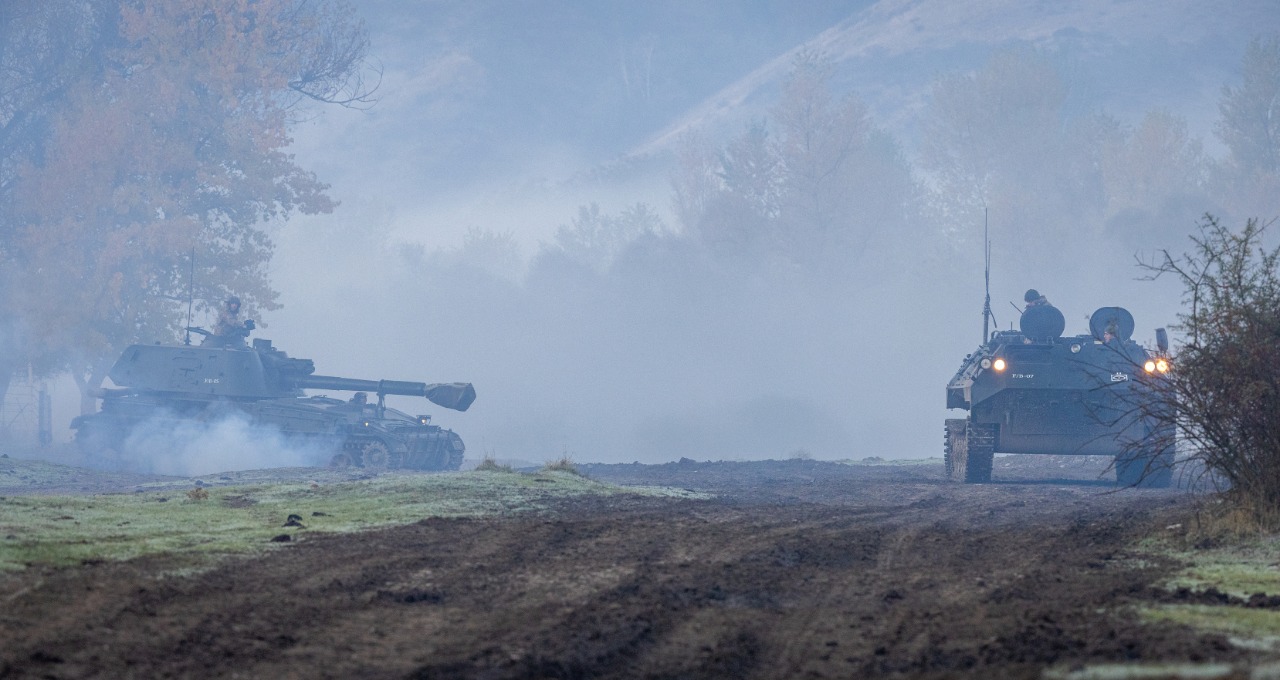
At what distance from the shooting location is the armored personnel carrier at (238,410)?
103ft

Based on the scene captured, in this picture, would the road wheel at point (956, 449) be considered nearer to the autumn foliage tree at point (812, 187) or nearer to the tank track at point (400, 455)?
the tank track at point (400, 455)

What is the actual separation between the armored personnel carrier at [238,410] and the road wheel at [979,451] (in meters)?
14.7

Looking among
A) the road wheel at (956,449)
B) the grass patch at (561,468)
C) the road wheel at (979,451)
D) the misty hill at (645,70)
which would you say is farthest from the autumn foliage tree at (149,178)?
the misty hill at (645,70)

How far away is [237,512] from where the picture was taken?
13969mm

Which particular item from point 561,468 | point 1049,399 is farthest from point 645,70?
point 561,468

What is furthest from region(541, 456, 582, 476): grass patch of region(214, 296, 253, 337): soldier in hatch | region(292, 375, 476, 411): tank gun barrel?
region(214, 296, 253, 337): soldier in hatch

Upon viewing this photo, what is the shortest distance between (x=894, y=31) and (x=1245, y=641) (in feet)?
489

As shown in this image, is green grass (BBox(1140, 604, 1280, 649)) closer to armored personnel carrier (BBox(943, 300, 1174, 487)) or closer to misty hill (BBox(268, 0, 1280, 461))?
armored personnel carrier (BBox(943, 300, 1174, 487))

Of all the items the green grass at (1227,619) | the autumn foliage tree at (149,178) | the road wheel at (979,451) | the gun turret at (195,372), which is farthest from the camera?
the autumn foliage tree at (149,178)

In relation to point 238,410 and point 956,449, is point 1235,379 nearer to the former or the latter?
point 956,449

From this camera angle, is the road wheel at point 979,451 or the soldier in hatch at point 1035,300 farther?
the soldier in hatch at point 1035,300

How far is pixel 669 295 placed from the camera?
234 ft

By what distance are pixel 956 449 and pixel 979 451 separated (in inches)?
74.7

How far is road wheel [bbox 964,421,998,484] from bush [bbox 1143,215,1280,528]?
9525 mm
